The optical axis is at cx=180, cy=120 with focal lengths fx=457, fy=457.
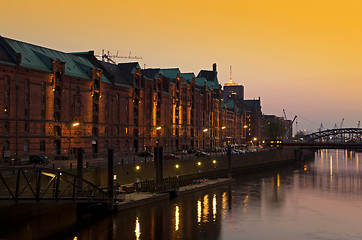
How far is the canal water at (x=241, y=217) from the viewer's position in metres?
46.8

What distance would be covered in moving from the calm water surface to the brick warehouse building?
2712cm

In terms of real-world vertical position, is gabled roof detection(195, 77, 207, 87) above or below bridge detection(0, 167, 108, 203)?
above

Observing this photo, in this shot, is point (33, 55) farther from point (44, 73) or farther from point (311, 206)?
point (311, 206)

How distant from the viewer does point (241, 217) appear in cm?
5619

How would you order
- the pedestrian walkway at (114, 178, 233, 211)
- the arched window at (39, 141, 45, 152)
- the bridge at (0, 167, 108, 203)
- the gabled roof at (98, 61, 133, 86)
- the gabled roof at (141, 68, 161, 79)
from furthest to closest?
1. the gabled roof at (141, 68, 161, 79)
2. the gabled roof at (98, 61, 133, 86)
3. the arched window at (39, 141, 45, 152)
4. the pedestrian walkway at (114, 178, 233, 211)
5. the bridge at (0, 167, 108, 203)

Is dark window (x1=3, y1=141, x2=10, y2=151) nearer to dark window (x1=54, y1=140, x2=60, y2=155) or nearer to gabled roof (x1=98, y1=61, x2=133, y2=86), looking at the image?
dark window (x1=54, y1=140, x2=60, y2=155)

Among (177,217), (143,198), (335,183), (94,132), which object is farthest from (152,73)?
(177,217)

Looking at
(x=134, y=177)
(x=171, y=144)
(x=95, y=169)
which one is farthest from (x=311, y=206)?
(x=171, y=144)

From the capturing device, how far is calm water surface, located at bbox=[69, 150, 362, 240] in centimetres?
4689

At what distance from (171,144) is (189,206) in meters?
67.8

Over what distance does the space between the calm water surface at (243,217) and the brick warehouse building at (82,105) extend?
27.1 meters

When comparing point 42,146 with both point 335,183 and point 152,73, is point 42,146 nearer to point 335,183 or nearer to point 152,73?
point 152,73

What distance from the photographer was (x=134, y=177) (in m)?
67.6

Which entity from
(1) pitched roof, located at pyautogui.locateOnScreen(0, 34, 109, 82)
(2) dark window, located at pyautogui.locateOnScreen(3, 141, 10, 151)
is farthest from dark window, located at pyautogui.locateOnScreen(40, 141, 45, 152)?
(1) pitched roof, located at pyautogui.locateOnScreen(0, 34, 109, 82)
